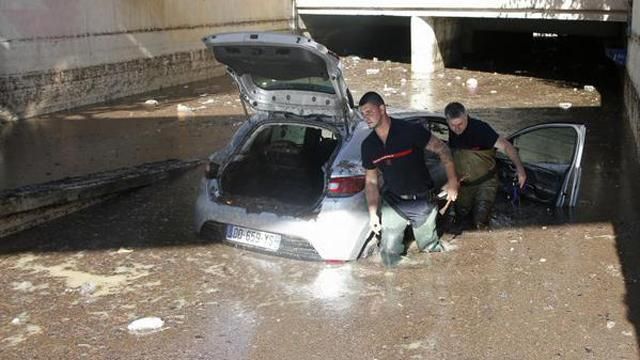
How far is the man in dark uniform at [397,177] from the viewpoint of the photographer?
5066mm

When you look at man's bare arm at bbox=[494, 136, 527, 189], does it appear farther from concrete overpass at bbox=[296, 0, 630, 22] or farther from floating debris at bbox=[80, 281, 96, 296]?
concrete overpass at bbox=[296, 0, 630, 22]

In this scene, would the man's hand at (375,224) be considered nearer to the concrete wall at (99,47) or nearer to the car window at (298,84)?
the car window at (298,84)

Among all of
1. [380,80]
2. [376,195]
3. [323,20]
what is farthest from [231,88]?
[376,195]

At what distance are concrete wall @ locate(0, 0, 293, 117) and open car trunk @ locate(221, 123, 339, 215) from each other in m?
8.19

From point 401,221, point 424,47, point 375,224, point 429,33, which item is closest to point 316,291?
point 375,224

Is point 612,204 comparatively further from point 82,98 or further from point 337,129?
point 82,98

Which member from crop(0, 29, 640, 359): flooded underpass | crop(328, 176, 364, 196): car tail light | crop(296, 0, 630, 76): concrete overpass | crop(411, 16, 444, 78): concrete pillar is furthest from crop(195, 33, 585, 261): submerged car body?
crop(411, 16, 444, 78): concrete pillar

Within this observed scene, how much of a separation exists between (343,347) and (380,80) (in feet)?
48.3

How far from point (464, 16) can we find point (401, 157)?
14437mm

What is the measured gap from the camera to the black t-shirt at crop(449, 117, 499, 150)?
229 inches

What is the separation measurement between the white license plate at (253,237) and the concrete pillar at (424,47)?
582 inches

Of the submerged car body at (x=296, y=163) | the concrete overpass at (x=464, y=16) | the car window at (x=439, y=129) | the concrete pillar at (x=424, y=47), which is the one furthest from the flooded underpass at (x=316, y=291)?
the concrete pillar at (x=424, y=47)

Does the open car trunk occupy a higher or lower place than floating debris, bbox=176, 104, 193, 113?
higher

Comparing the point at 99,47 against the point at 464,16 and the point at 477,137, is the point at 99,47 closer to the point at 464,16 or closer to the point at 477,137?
the point at 464,16
